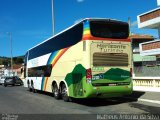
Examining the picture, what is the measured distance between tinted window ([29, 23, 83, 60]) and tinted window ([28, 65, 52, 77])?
38.8 inches

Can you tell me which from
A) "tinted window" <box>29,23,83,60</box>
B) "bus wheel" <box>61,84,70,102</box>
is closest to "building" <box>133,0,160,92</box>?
"bus wheel" <box>61,84,70,102</box>

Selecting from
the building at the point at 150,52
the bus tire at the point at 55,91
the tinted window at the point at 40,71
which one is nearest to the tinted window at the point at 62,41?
the tinted window at the point at 40,71

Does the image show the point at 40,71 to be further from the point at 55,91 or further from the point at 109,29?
the point at 109,29

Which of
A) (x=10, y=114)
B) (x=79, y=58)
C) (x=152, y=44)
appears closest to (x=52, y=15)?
(x=152, y=44)

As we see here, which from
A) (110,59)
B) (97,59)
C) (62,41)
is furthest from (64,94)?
(110,59)

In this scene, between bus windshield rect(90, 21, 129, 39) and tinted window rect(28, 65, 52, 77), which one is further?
tinted window rect(28, 65, 52, 77)

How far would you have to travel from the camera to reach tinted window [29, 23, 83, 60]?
1680 centimetres

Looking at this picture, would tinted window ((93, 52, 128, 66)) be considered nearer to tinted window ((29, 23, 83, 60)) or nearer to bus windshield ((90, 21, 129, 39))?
bus windshield ((90, 21, 129, 39))

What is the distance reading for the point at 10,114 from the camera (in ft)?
45.6

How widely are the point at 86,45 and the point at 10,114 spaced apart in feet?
15.0

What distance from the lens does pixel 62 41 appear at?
19.1 m

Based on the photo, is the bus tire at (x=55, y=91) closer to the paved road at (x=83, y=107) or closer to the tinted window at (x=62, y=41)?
the paved road at (x=83, y=107)

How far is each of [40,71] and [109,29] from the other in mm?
9398

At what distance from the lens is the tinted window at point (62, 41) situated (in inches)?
→ 662
